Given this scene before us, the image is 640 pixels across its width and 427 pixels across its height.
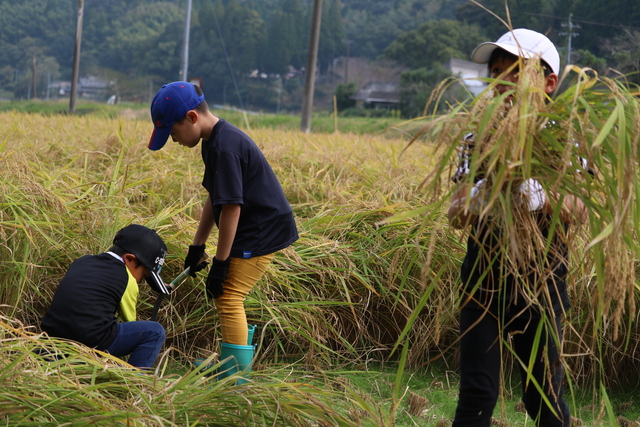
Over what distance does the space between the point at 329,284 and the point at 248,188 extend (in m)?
0.97

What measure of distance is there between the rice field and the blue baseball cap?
795mm

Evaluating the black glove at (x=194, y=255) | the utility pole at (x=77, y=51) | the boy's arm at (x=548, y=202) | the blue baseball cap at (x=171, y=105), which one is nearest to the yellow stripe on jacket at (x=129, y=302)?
the black glove at (x=194, y=255)

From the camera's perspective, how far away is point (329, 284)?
3.31 m

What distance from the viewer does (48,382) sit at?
69.4 inches

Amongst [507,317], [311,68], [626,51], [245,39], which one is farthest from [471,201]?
[245,39]

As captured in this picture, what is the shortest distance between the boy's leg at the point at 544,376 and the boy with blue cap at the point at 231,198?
41.7 inches

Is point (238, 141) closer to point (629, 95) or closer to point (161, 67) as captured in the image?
point (629, 95)

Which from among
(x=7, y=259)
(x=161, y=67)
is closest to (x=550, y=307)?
(x=7, y=259)

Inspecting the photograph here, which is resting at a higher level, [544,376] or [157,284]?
[544,376]

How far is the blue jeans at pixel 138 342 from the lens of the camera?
99.7 inches

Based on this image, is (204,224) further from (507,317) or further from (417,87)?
(417,87)

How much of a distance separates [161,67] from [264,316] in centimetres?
6076

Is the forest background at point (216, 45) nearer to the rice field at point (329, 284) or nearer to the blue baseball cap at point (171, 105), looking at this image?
the rice field at point (329, 284)

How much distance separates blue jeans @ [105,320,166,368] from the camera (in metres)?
2.53
